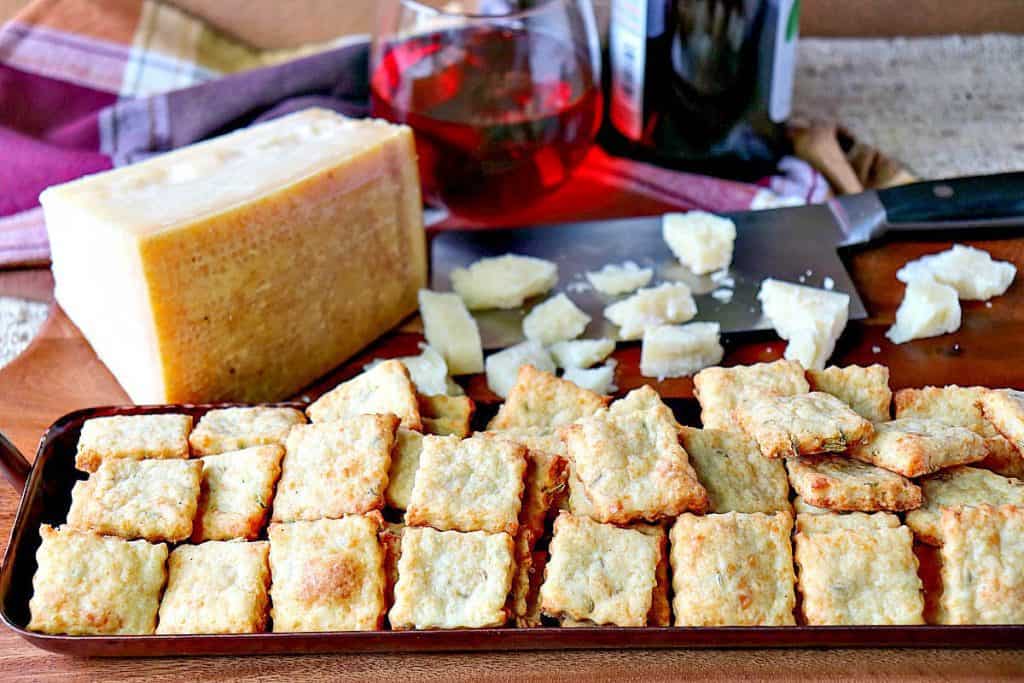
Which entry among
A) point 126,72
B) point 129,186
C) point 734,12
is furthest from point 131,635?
point 126,72

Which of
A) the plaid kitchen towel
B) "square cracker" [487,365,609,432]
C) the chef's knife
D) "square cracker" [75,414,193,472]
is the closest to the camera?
"square cracker" [75,414,193,472]

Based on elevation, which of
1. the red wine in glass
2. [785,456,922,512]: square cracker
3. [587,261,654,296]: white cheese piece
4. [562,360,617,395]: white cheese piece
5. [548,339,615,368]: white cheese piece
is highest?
the red wine in glass

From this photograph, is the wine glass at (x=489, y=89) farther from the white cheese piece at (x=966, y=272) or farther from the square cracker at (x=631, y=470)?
the square cracker at (x=631, y=470)

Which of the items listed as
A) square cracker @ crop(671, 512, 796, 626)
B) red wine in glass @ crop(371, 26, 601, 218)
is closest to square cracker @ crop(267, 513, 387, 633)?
square cracker @ crop(671, 512, 796, 626)

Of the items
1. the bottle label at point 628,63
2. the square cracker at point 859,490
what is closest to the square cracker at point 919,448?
the square cracker at point 859,490

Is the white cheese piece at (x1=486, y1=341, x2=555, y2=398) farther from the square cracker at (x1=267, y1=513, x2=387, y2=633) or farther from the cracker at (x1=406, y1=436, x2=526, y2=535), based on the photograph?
the square cracker at (x1=267, y1=513, x2=387, y2=633)

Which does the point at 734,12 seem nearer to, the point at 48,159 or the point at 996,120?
the point at 996,120

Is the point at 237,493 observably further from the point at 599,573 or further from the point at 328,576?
the point at 599,573

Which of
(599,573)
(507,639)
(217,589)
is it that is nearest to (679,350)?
(599,573)
